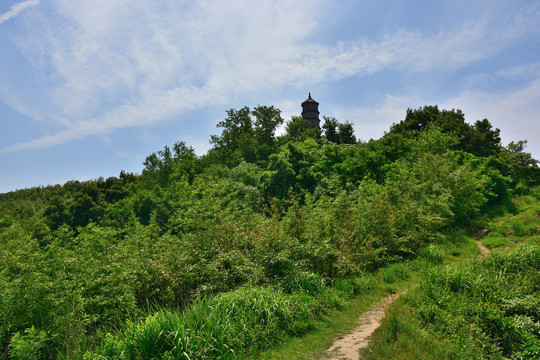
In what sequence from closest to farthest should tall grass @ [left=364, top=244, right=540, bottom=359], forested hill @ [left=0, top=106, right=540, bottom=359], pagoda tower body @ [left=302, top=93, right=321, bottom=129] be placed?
tall grass @ [left=364, top=244, right=540, bottom=359]
forested hill @ [left=0, top=106, right=540, bottom=359]
pagoda tower body @ [left=302, top=93, right=321, bottom=129]

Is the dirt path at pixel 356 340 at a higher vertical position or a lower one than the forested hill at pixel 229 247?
lower

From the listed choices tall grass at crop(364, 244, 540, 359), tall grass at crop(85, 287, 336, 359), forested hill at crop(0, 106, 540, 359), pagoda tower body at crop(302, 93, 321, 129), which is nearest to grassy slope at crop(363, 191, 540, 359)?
tall grass at crop(364, 244, 540, 359)

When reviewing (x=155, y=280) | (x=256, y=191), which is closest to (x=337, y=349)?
(x=155, y=280)

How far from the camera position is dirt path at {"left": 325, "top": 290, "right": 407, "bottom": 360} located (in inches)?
180

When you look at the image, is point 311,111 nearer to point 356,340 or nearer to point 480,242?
point 480,242

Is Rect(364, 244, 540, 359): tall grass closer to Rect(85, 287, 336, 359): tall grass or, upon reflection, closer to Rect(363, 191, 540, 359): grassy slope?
Rect(363, 191, 540, 359): grassy slope

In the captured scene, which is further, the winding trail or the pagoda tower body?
the pagoda tower body

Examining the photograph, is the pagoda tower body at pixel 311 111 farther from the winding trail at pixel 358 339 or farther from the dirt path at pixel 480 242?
the winding trail at pixel 358 339

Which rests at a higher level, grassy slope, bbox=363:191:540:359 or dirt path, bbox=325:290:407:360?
grassy slope, bbox=363:191:540:359

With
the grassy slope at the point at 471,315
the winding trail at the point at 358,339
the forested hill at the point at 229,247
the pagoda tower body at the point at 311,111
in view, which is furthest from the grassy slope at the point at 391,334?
the pagoda tower body at the point at 311,111

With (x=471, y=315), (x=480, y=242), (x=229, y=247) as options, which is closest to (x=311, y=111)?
(x=480, y=242)

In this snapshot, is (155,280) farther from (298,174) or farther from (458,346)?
(298,174)

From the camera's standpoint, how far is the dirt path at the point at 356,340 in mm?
4570

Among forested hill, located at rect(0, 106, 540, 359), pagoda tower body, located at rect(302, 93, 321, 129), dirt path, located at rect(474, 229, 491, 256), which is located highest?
pagoda tower body, located at rect(302, 93, 321, 129)
